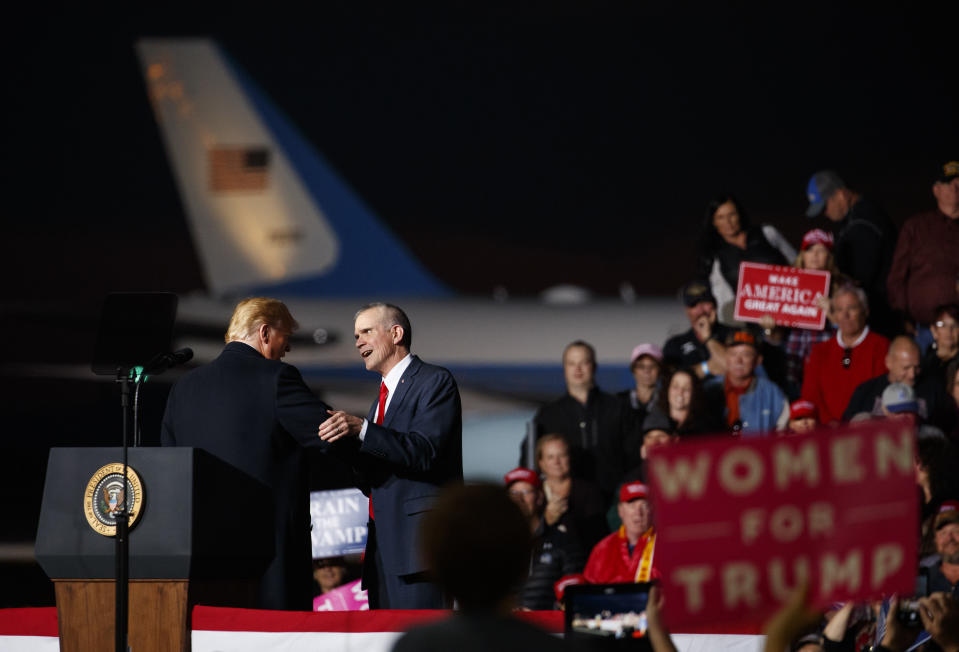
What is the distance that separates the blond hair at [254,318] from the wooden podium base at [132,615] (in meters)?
0.90

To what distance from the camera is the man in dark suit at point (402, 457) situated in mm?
3859

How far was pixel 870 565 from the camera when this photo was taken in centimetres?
207

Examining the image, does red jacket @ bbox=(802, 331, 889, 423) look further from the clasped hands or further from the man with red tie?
the clasped hands

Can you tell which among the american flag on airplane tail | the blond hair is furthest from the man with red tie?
the american flag on airplane tail

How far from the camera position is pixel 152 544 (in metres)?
3.24

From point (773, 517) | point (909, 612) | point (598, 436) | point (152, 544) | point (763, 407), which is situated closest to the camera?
point (773, 517)

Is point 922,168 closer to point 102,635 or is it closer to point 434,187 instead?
point 434,187

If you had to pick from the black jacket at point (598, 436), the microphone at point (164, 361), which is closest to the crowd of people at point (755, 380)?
the black jacket at point (598, 436)

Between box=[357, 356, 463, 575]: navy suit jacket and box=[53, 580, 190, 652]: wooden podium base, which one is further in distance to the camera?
box=[357, 356, 463, 575]: navy suit jacket

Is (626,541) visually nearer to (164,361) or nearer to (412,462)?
(412,462)

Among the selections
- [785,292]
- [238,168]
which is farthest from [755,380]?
[238,168]

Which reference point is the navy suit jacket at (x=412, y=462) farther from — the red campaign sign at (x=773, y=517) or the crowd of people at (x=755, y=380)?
the red campaign sign at (x=773, y=517)

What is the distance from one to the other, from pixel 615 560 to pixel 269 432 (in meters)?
2.19

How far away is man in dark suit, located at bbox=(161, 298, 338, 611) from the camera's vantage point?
3.75 meters
